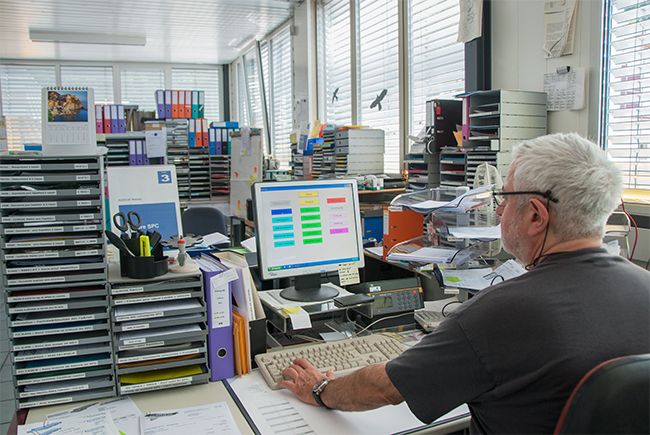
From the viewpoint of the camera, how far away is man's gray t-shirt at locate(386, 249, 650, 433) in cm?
98

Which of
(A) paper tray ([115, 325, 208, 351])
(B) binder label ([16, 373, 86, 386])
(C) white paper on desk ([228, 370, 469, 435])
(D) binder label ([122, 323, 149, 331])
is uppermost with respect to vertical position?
(D) binder label ([122, 323, 149, 331])

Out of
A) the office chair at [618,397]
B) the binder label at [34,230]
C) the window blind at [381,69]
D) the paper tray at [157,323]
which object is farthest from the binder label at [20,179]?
the window blind at [381,69]

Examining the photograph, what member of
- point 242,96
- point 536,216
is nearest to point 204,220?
point 536,216

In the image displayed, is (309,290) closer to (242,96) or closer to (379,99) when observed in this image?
(379,99)

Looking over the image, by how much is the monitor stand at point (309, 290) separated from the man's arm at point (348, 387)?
17.3 inches

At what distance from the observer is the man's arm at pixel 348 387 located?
1257 millimetres

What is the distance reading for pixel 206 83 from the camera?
10812 millimetres

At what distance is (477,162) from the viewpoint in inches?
121

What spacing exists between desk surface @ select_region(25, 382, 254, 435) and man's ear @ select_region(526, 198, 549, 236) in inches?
33.2

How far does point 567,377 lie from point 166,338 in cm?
105

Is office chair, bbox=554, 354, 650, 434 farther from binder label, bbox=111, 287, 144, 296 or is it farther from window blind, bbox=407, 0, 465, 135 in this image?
window blind, bbox=407, 0, 465, 135

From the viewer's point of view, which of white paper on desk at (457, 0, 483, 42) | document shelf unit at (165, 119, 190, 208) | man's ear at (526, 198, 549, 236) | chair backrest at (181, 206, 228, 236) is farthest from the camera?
document shelf unit at (165, 119, 190, 208)

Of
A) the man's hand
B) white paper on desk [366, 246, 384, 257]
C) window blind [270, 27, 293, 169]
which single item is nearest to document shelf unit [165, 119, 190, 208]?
window blind [270, 27, 293, 169]

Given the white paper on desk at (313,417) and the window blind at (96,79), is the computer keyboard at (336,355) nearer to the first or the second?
the white paper on desk at (313,417)
